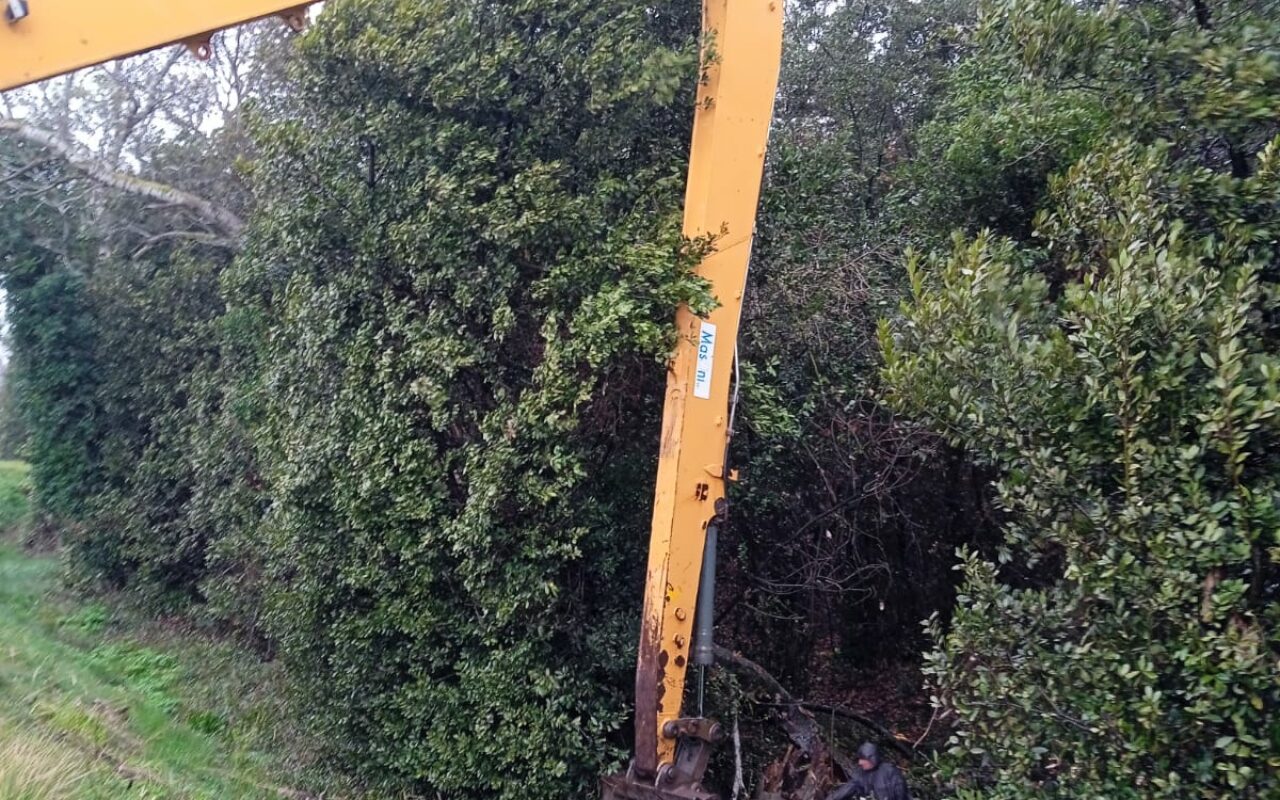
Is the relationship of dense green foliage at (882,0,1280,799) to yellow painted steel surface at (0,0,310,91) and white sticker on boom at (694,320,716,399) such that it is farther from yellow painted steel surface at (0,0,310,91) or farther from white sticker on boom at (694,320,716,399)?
yellow painted steel surface at (0,0,310,91)

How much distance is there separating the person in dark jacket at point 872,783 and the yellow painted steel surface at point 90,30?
234 inches

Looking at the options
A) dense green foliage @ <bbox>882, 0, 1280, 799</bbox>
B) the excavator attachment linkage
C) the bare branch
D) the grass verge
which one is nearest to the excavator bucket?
the excavator attachment linkage

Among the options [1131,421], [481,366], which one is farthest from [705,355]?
[1131,421]

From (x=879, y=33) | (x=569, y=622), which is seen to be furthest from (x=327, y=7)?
(x=879, y=33)

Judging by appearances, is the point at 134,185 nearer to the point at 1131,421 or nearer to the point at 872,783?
the point at 872,783

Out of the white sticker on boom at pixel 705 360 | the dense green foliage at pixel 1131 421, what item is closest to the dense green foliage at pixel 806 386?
the dense green foliage at pixel 1131 421

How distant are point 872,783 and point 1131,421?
3.30 m

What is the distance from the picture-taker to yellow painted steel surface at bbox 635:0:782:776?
21.9ft

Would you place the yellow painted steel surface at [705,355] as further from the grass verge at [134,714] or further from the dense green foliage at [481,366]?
the grass verge at [134,714]

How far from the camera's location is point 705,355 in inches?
275

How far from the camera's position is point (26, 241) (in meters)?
17.0

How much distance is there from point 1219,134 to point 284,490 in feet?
23.1

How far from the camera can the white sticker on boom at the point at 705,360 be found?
6.88 metres

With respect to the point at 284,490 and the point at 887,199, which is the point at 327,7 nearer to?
the point at 284,490
